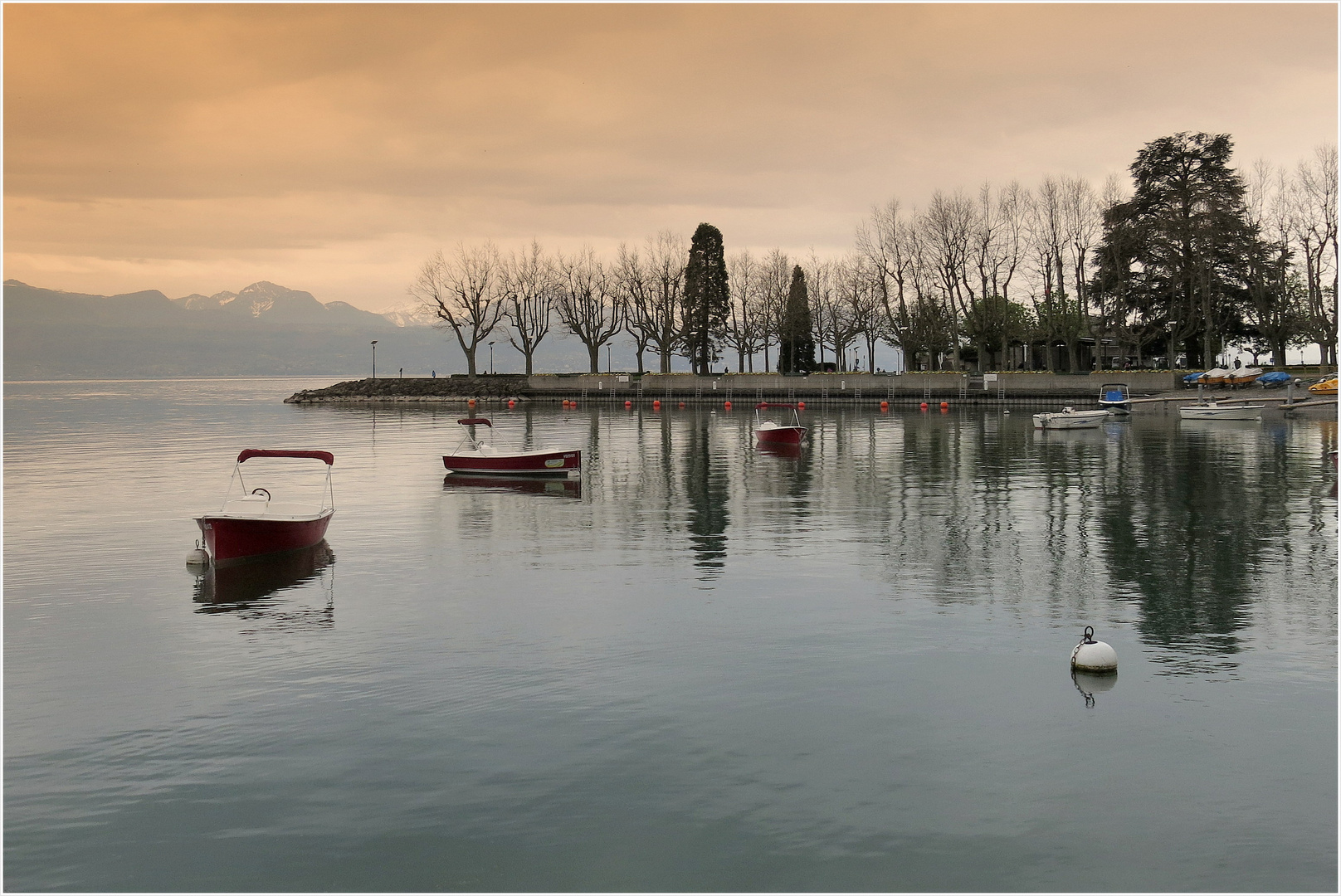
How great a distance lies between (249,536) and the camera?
24156 mm

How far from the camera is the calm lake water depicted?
10.3 m

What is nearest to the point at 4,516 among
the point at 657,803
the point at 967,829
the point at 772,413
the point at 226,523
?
the point at 226,523

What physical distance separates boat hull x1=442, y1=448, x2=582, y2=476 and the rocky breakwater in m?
86.9

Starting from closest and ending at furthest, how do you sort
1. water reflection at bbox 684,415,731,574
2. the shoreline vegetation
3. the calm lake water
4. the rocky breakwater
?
the calm lake water
water reflection at bbox 684,415,731,574
the shoreline vegetation
the rocky breakwater

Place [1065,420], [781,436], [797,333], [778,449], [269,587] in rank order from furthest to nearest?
1. [797,333]
2. [1065,420]
3. [781,436]
4. [778,449]
5. [269,587]

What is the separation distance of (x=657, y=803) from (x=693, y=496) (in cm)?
2559

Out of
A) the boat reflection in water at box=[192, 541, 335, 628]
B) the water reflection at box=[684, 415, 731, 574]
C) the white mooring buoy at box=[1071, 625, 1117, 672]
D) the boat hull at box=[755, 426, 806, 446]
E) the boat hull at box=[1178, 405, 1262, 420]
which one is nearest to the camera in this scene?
the white mooring buoy at box=[1071, 625, 1117, 672]

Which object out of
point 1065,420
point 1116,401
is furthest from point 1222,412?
point 1065,420

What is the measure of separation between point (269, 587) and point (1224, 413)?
228 ft

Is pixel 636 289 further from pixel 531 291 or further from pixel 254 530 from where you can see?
pixel 254 530

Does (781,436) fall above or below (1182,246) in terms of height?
below

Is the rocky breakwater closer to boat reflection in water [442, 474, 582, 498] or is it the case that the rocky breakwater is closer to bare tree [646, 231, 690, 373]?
bare tree [646, 231, 690, 373]

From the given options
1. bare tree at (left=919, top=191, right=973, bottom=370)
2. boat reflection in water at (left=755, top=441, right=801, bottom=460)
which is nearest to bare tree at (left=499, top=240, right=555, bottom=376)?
bare tree at (left=919, top=191, right=973, bottom=370)

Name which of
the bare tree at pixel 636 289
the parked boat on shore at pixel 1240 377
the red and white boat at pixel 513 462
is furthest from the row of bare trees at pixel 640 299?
the red and white boat at pixel 513 462
